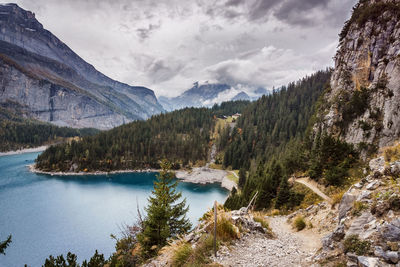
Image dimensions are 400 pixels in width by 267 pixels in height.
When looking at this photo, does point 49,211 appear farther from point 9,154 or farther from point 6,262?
point 9,154

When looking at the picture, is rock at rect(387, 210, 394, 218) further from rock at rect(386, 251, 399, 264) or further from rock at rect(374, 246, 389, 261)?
rock at rect(386, 251, 399, 264)

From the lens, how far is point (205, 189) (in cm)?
6925

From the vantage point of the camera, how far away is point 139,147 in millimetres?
106438

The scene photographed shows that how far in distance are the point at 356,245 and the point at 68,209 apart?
5877 cm

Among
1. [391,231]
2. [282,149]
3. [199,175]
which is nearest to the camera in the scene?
[391,231]

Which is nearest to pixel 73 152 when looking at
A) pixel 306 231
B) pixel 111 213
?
pixel 111 213

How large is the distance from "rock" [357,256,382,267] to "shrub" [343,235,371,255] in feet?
1.21

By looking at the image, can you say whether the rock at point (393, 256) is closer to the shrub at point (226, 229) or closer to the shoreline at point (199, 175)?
the shrub at point (226, 229)

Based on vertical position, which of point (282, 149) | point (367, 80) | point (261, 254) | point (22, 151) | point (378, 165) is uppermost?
point (367, 80)

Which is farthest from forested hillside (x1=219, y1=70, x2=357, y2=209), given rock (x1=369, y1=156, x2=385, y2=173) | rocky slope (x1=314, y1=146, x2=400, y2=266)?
rocky slope (x1=314, y1=146, x2=400, y2=266)

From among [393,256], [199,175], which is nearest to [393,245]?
[393,256]

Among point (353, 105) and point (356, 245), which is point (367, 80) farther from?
point (356, 245)

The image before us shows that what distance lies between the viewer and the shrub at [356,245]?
480cm

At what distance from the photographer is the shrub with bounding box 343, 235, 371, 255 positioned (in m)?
4.80
